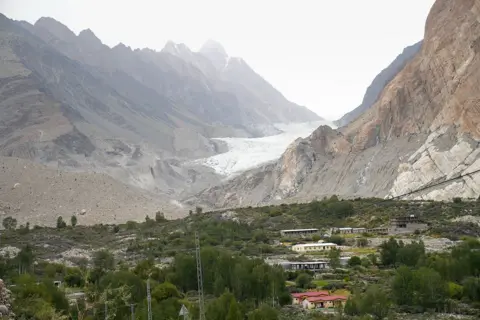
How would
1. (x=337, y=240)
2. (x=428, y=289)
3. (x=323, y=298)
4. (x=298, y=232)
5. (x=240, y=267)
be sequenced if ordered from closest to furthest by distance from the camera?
1. (x=428, y=289)
2. (x=323, y=298)
3. (x=240, y=267)
4. (x=337, y=240)
5. (x=298, y=232)

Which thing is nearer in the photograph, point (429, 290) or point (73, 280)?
point (429, 290)

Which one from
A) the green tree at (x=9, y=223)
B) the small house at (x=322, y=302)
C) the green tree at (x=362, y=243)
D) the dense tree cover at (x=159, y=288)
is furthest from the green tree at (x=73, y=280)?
the green tree at (x=9, y=223)

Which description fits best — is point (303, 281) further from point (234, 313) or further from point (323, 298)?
point (234, 313)

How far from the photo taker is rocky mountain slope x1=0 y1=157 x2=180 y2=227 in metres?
94.1

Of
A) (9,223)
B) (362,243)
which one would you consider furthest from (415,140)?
(9,223)

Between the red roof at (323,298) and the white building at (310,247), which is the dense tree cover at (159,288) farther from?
the white building at (310,247)

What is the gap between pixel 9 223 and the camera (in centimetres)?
8269

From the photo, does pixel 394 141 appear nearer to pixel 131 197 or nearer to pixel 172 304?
pixel 131 197

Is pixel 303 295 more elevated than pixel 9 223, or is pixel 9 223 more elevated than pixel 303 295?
pixel 9 223

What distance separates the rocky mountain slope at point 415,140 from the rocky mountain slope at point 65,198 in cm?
2083

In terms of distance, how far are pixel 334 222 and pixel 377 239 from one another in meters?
14.1

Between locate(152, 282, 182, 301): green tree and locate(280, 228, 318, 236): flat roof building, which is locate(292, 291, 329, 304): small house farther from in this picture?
locate(280, 228, 318, 236): flat roof building

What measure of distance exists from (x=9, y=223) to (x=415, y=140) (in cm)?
5224

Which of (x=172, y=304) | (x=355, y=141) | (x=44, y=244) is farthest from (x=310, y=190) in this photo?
(x=172, y=304)
